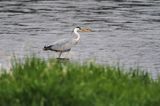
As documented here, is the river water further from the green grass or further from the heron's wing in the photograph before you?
the green grass

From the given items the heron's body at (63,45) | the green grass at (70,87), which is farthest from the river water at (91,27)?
the green grass at (70,87)

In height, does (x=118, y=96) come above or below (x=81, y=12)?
above

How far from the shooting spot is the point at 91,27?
105ft

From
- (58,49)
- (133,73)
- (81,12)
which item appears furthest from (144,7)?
(133,73)

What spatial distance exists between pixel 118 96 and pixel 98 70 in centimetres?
114

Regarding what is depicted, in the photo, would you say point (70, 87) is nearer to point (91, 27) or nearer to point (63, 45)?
point (63, 45)

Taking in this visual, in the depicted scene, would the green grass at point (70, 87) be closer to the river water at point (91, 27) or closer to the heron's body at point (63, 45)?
the river water at point (91, 27)

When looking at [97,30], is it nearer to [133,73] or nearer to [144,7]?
[144,7]

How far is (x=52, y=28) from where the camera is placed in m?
31.3

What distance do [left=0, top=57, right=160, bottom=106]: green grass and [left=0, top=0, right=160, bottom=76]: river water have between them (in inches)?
328

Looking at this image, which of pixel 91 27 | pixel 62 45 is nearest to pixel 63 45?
pixel 62 45

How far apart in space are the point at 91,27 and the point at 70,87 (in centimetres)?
2259

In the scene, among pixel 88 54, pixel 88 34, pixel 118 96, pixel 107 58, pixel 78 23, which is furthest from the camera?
pixel 78 23

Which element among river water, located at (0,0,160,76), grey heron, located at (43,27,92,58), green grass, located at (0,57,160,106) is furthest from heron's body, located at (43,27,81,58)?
green grass, located at (0,57,160,106)
